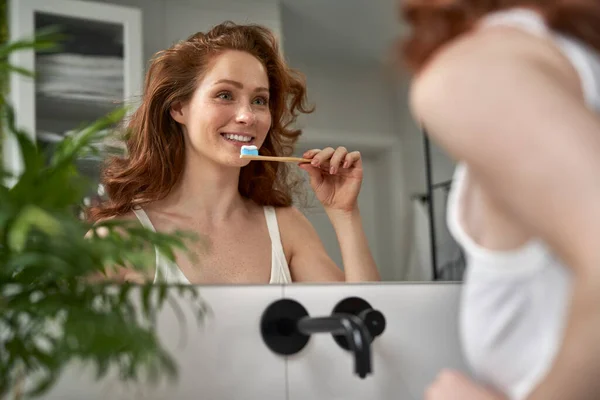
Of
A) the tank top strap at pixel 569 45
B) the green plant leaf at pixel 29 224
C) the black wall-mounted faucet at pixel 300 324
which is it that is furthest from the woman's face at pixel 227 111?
the tank top strap at pixel 569 45

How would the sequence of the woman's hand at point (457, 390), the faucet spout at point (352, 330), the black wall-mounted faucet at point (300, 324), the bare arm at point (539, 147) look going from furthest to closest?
the black wall-mounted faucet at point (300, 324)
the faucet spout at point (352, 330)
the woman's hand at point (457, 390)
the bare arm at point (539, 147)

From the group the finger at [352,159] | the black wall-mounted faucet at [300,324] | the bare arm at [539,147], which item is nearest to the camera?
the bare arm at [539,147]

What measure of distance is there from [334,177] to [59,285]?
52cm

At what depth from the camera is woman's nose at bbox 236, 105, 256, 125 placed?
1.00 meters

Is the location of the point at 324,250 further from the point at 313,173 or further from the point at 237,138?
the point at 237,138

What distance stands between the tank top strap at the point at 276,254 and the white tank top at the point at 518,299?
517mm

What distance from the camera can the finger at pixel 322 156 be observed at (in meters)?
1.08

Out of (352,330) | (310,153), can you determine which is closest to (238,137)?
(310,153)

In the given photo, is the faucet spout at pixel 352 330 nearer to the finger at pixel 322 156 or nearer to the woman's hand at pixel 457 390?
the woman's hand at pixel 457 390

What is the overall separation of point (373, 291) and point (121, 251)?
550 mm

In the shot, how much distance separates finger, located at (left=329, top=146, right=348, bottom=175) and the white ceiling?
0.15m

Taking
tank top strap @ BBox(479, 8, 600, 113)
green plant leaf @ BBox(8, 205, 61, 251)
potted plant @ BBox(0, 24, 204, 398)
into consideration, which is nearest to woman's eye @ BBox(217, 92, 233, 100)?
potted plant @ BBox(0, 24, 204, 398)

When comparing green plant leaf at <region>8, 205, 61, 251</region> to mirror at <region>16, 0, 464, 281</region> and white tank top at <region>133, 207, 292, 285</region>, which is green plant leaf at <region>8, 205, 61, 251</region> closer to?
white tank top at <region>133, 207, 292, 285</region>

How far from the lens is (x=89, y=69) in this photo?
0.94 meters
